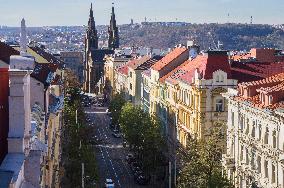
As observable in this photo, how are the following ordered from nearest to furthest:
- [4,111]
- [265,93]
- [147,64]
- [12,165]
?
[12,165] < [4,111] < [265,93] < [147,64]

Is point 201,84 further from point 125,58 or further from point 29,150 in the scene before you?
point 125,58

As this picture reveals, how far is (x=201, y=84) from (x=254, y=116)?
1441 centimetres

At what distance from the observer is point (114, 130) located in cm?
11150

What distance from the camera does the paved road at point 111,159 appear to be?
72194 millimetres

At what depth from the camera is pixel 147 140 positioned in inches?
2783

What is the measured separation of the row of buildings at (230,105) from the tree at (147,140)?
6.27 ft

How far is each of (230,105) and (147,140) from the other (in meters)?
19.1

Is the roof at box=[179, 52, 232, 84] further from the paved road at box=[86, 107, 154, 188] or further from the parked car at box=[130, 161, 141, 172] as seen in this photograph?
the paved road at box=[86, 107, 154, 188]

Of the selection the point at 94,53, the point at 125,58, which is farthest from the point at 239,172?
the point at 94,53

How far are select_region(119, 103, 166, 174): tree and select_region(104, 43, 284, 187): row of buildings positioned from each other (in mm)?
1912

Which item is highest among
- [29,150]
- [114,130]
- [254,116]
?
[29,150]

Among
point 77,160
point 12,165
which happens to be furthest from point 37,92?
point 77,160

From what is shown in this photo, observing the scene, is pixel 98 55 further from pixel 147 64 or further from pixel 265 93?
pixel 265 93

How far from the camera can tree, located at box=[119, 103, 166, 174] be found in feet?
230
